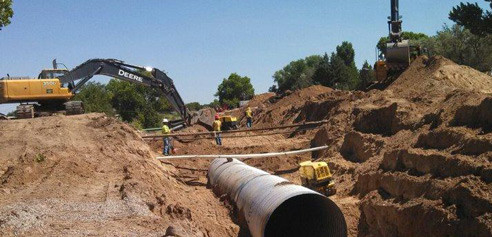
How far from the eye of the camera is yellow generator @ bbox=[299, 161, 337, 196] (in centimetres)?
1536

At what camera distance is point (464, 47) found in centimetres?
4003

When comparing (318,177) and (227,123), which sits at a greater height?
(227,123)

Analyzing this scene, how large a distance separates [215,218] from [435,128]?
6244 millimetres

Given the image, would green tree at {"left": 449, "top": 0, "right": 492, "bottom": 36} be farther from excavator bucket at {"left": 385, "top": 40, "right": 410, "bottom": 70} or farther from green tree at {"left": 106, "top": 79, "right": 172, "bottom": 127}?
green tree at {"left": 106, "top": 79, "right": 172, "bottom": 127}

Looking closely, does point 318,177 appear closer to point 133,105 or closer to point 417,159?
point 417,159

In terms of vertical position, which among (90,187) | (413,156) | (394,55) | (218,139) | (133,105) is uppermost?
(394,55)

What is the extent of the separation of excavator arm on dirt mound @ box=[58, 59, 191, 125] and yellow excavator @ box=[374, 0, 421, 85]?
10768 mm

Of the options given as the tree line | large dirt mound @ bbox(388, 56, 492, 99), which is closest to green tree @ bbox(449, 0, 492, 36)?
the tree line

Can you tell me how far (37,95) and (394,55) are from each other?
1691 centimetres

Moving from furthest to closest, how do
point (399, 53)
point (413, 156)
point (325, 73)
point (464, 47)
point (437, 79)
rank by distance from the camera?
point (325, 73) → point (464, 47) → point (399, 53) → point (437, 79) → point (413, 156)

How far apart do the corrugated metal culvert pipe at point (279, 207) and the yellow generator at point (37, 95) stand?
8689 mm

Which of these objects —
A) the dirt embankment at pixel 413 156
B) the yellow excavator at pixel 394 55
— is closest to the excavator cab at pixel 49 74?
the dirt embankment at pixel 413 156

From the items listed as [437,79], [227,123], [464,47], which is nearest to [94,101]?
[227,123]

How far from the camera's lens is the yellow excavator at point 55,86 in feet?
65.4
